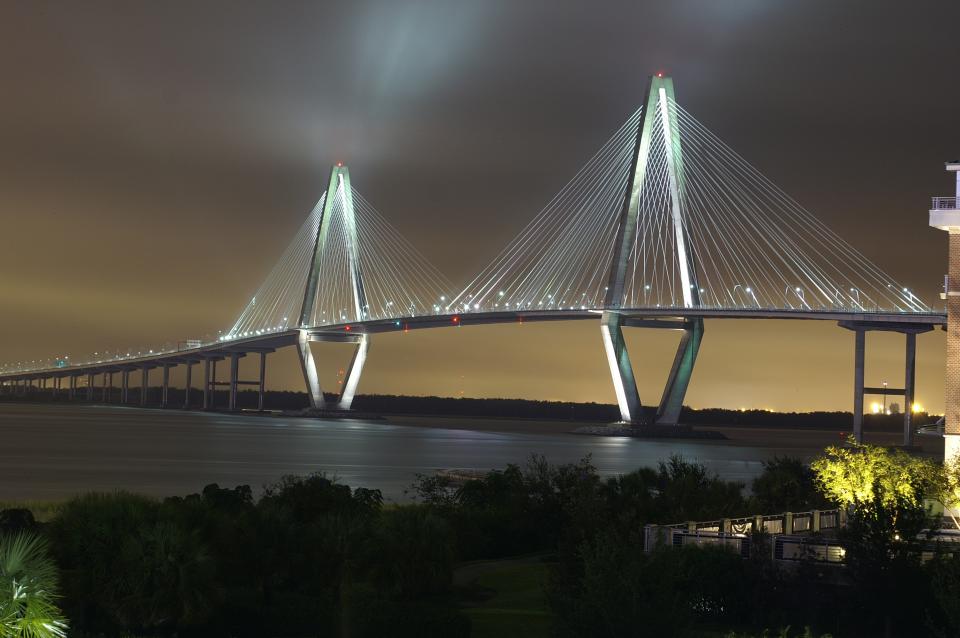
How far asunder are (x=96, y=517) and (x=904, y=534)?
1104 centimetres

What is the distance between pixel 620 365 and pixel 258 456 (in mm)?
22144

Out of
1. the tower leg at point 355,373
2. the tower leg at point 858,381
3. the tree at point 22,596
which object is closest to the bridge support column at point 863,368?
the tower leg at point 858,381

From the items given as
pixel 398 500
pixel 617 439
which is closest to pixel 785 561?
pixel 398 500

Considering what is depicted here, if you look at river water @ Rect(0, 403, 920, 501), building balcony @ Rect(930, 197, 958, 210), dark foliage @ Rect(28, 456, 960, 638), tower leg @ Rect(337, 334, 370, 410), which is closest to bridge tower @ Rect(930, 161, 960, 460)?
building balcony @ Rect(930, 197, 958, 210)

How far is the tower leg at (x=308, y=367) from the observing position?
360 feet

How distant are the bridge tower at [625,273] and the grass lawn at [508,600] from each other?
164 ft

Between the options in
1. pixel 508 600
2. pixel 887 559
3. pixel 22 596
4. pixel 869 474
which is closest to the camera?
pixel 22 596

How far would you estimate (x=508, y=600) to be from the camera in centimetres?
2103

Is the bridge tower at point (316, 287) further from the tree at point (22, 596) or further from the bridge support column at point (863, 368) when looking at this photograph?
the tree at point (22, 596)

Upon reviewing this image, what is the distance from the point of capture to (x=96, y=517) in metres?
18.4

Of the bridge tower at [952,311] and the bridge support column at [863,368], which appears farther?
the bridge support column at [863,368]

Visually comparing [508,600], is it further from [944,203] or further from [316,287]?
[316,287]

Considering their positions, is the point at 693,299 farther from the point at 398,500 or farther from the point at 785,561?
the point at 785,561

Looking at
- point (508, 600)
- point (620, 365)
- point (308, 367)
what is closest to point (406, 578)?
point (508, 600)
